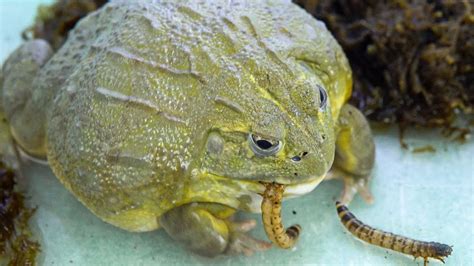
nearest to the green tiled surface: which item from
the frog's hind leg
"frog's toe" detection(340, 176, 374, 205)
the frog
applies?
"frog's toe" detection(340, 176, 374, 205)

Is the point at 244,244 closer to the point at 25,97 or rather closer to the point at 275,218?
the point at 275,218

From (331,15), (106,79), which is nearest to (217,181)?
(106,79)

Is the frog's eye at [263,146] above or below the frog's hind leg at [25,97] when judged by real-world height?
above

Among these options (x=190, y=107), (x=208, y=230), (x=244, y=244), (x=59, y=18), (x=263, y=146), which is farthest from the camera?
(x=59, y=18)

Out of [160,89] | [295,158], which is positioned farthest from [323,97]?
[160,89]

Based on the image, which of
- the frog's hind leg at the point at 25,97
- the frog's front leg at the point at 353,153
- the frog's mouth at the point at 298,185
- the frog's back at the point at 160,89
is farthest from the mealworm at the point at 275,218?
the frog's hind leg at the point at 25,97

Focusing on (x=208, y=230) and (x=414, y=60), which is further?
(x=414, y=60)

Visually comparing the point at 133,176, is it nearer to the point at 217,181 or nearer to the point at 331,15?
the point at 217,181

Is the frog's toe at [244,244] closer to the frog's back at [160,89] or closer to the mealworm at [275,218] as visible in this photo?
the mealworm at [275,218]

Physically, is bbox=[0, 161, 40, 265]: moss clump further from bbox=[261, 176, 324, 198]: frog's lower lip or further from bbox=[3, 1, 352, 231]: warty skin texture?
bbox=[261, 176, 324, 198]: frog's lower lip
